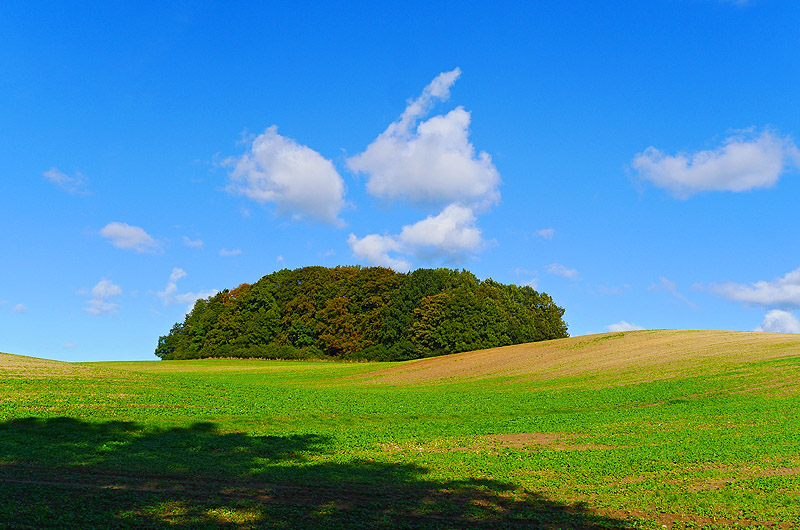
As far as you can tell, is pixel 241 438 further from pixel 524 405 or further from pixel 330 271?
pixel 330 271

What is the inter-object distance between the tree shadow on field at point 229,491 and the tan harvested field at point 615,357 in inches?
1343

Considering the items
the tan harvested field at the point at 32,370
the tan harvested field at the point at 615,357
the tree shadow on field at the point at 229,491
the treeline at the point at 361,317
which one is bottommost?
the tree shadow on field at the point at 229,491

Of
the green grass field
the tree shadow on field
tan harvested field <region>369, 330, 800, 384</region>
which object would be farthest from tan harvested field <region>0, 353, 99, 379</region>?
tan harvested field <region>369, 330, 800, 384</region>

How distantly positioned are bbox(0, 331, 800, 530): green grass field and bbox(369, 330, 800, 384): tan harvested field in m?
6.71

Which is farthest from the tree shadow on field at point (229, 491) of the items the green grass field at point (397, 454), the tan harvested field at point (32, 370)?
the tan harvested field at point (32, 370)

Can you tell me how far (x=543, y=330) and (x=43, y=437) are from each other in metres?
89.6

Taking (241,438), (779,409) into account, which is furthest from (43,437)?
(779,409)

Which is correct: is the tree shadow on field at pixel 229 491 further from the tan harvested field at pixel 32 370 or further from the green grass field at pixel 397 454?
the tan harvested field at pixel 32 370

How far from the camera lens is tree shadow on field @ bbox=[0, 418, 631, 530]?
40.3ft

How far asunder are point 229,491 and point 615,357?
50864 millimetres

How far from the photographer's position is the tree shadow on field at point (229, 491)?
12.3 metres

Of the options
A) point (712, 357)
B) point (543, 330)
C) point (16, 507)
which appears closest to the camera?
point (16, 507)

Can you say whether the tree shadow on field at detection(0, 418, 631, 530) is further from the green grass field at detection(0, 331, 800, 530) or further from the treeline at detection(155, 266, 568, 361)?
the treeline at detection(155, 266, 568, 361)

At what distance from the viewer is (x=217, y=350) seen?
96.8 metres
